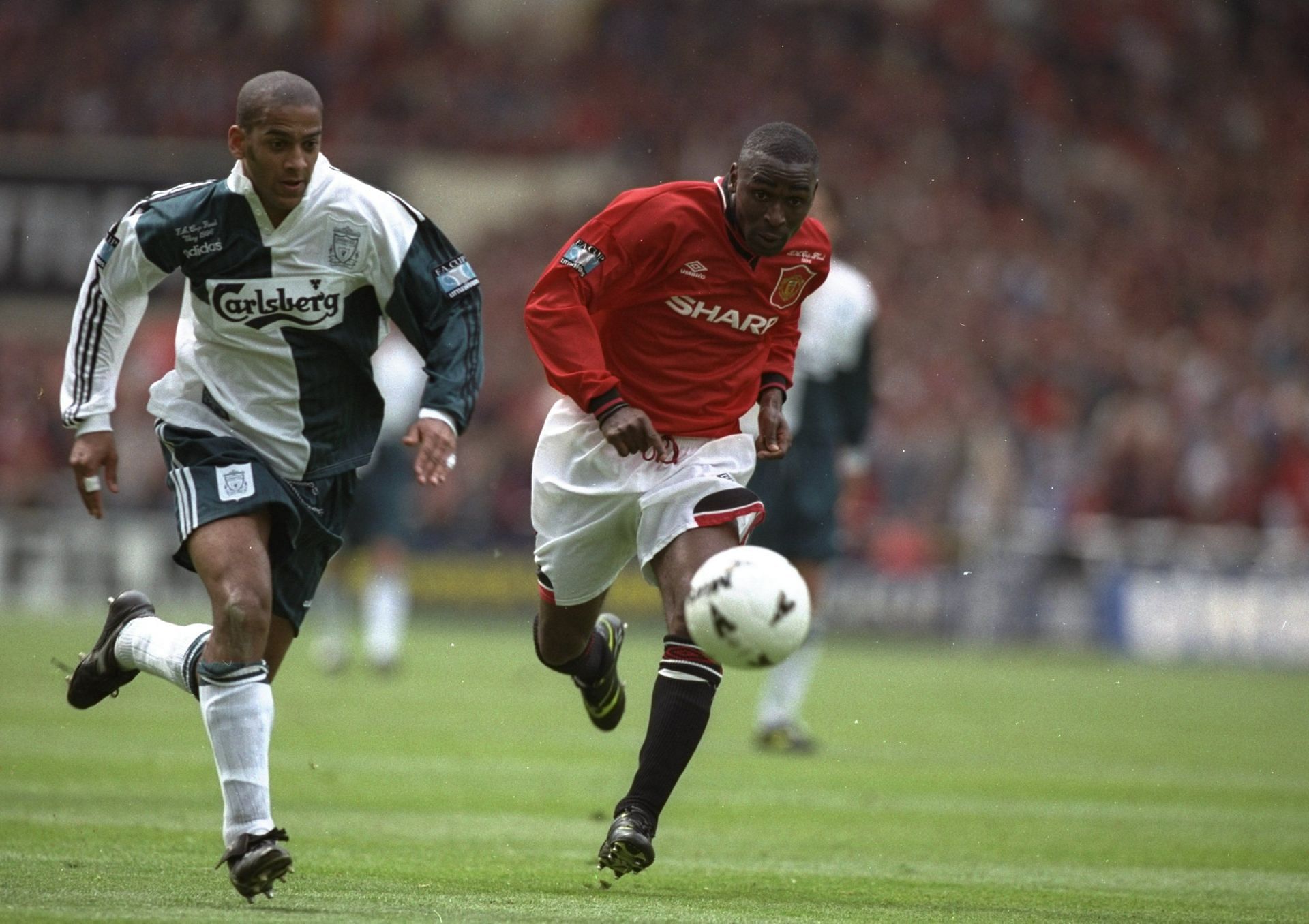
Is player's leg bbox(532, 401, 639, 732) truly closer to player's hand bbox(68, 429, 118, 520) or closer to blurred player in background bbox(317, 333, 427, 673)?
player's hand bbox(68, 429, 118, 520)

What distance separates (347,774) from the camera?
9.17m

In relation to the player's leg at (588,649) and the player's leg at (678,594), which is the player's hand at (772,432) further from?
the player's leg at (588,649)

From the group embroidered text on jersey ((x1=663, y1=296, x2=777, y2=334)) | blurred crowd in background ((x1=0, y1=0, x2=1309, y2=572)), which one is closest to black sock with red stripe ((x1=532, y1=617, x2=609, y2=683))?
embroidered text on jersey ((x1=663, y1=296, x2=777, y2=334))

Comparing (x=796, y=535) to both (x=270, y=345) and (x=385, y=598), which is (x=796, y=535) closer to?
(x=385, y=598)

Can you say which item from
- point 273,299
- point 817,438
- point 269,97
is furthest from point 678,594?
point 817,438

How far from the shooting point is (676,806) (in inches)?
342

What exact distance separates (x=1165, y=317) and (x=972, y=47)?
246 inches

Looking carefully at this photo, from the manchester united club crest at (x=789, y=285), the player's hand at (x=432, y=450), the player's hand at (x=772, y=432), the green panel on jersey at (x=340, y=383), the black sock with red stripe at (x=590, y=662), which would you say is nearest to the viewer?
the player's hand at (x=432, y=450)

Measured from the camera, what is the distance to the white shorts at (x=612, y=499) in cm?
653

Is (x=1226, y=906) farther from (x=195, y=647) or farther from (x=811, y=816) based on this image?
(x=195, y=647)

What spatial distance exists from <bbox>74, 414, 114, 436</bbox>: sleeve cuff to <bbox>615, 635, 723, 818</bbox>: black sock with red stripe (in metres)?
1.86

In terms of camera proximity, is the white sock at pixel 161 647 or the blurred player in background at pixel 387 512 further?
the blurred player in background at pixel 387 512

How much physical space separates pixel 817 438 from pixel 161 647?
19.0ft

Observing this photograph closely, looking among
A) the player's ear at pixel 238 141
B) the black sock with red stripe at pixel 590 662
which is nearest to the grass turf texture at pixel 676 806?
the black sock with red stripe at pixel 590 662
